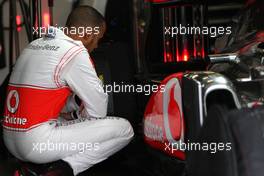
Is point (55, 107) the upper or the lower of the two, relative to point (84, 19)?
lower

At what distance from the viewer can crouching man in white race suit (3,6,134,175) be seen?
2.55m

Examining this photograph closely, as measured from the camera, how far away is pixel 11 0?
344 centimetres

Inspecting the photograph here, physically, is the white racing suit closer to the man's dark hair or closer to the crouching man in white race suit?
the crouching man in white race suit

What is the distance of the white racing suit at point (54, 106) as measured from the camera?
8.36ft

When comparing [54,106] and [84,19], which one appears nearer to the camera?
[54,106]

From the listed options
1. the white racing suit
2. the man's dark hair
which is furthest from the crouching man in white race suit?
the man's dark hair

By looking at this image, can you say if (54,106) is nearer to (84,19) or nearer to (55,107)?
(55,107)

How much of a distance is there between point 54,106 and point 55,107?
0.4 inches

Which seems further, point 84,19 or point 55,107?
point 84,19

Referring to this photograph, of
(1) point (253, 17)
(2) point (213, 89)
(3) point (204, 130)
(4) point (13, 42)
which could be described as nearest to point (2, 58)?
(4) point (13, 42)

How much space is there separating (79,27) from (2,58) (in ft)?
3.24

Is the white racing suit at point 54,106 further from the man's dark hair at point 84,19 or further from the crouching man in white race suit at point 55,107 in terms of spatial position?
the man's dark hair at point 84,19

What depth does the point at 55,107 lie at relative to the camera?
2.61 m

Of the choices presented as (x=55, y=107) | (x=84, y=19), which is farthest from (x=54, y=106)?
(x=84, y=19)
